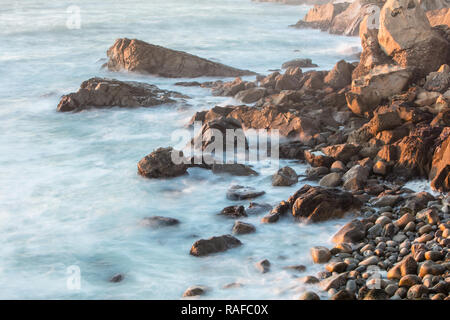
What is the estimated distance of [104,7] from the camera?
40719mm

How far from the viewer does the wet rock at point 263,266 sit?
672 centimetres

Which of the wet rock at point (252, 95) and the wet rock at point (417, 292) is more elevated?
the wet rock at point (252, 95)

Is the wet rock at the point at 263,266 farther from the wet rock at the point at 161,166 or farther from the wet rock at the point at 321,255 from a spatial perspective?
the wet rock at the point at 161,166

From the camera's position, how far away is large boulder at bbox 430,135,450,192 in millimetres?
8078

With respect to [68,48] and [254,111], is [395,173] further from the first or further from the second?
[68,48]

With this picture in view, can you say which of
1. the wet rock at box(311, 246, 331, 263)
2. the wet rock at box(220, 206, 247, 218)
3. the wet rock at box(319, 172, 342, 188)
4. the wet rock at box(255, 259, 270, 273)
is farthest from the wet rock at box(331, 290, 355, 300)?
the wet rock at box(319, 172, 342, 188)

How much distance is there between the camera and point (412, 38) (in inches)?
454

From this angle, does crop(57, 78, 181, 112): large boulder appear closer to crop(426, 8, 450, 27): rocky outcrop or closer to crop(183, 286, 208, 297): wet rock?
crop(426, 8, 450, 27): rocky outcrop

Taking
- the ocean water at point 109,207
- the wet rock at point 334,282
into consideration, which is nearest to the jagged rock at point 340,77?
the ocean water at point 109,207

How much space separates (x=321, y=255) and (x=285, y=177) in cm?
259

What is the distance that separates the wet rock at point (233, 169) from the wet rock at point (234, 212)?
1.48 meters

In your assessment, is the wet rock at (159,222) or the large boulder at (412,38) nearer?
the wet rock at (159,222)

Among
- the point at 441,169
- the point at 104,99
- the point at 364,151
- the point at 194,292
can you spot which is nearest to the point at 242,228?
the point at 194,292
